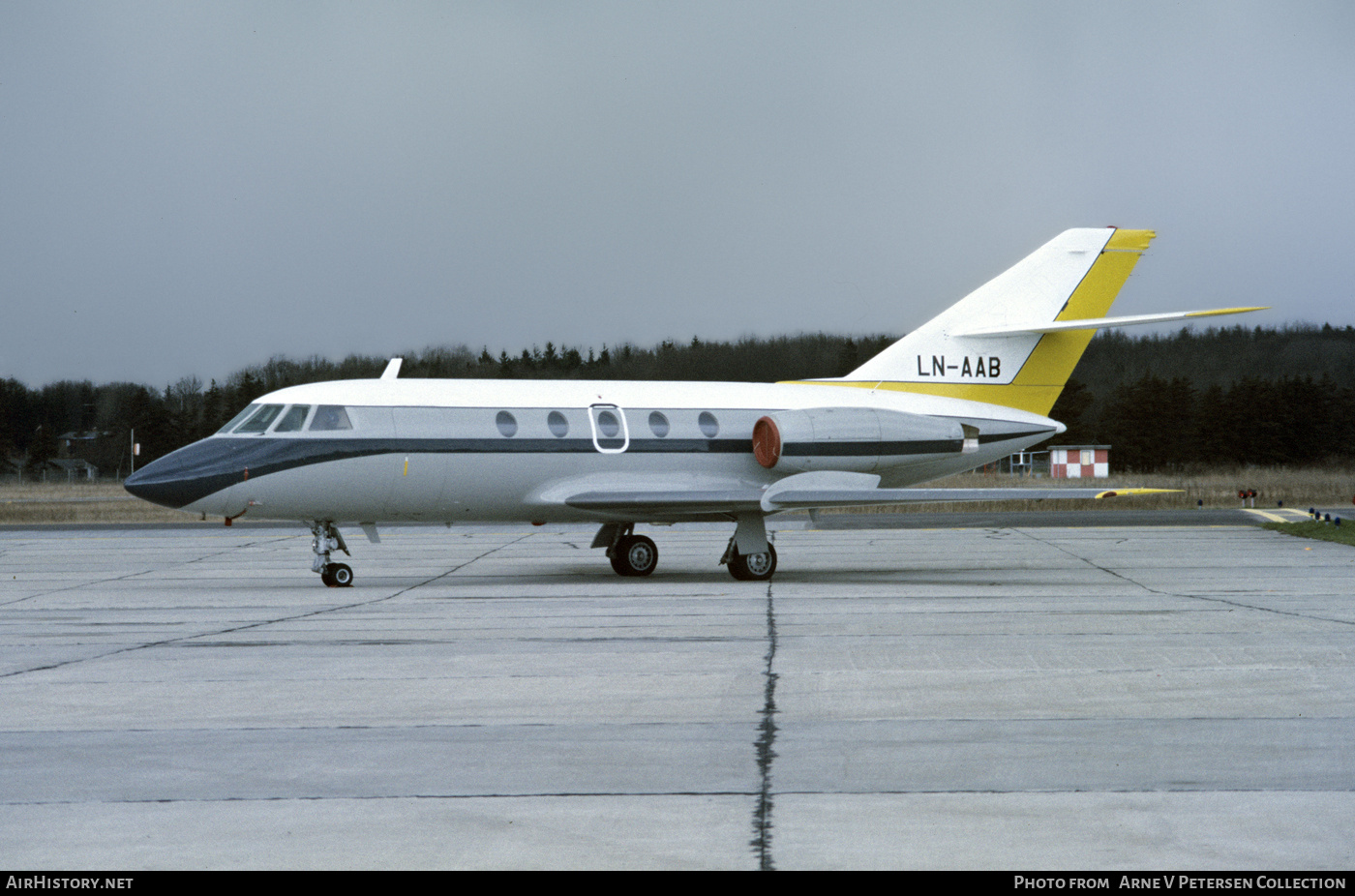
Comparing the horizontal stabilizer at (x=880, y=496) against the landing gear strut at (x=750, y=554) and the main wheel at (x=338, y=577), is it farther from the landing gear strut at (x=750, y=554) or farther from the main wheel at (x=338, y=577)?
the main wheel at (x=338, y=577)

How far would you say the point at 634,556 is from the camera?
2181 cm

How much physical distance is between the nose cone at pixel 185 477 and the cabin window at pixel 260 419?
487mm

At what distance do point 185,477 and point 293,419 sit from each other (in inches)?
69.4

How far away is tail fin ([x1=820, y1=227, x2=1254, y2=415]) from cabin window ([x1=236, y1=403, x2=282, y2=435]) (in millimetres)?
9961

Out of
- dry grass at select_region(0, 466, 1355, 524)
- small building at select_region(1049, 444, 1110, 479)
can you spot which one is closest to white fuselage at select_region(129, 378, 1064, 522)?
dry grass at select_region(0, 466, 1355, 524)

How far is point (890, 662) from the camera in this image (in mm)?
11195

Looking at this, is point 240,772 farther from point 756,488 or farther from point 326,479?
point 756,488

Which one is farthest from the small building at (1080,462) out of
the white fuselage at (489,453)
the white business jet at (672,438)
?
the white fuselage at (489,453)

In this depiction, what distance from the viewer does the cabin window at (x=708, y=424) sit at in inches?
846

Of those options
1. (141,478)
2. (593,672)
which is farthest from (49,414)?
(593,672)

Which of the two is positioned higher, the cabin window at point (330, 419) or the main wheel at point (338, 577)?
the cabin window at point (330, 419)
